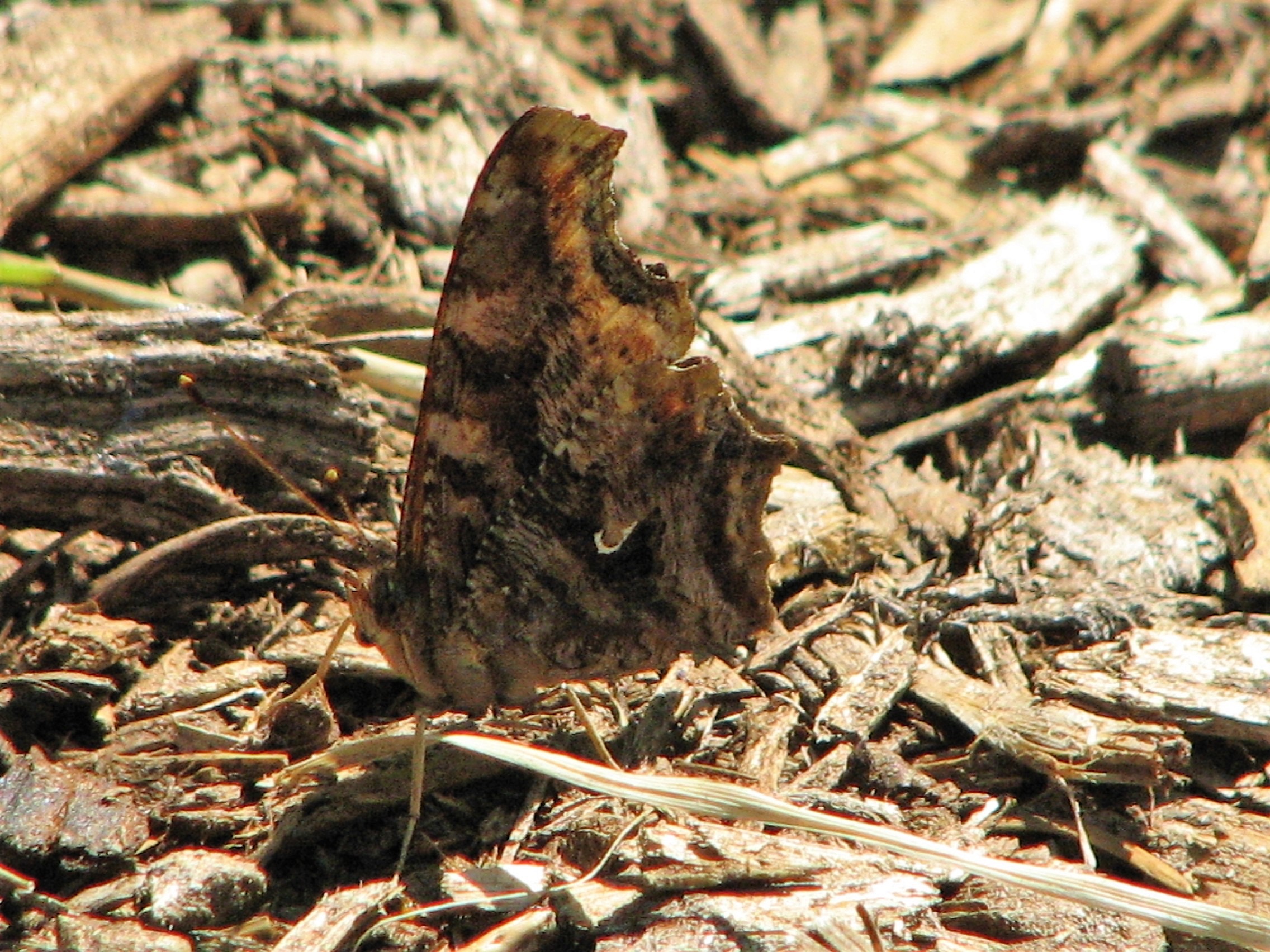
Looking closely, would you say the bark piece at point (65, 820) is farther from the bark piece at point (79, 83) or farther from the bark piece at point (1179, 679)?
the bark piece at point (1179, 679)

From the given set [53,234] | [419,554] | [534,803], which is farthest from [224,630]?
[53,234]

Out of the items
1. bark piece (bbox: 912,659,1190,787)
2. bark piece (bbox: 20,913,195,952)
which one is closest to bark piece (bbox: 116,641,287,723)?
bark piece (bbox: 20,913,195,952)

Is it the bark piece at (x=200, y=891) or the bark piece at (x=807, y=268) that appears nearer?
the bark piece at (x=200, y=891)

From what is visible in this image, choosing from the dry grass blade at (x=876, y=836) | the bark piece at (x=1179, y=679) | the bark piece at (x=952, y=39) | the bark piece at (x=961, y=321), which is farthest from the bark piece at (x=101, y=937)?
the bark piece at (x=952, y=39)

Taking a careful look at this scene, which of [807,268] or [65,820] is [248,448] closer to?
[65,820]

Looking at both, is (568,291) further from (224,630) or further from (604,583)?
(224,630)

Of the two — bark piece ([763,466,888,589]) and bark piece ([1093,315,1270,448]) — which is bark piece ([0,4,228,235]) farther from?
bark piece ([1093,315,1270,448])

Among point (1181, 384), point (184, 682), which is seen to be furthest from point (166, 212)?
point (1181, 384)
